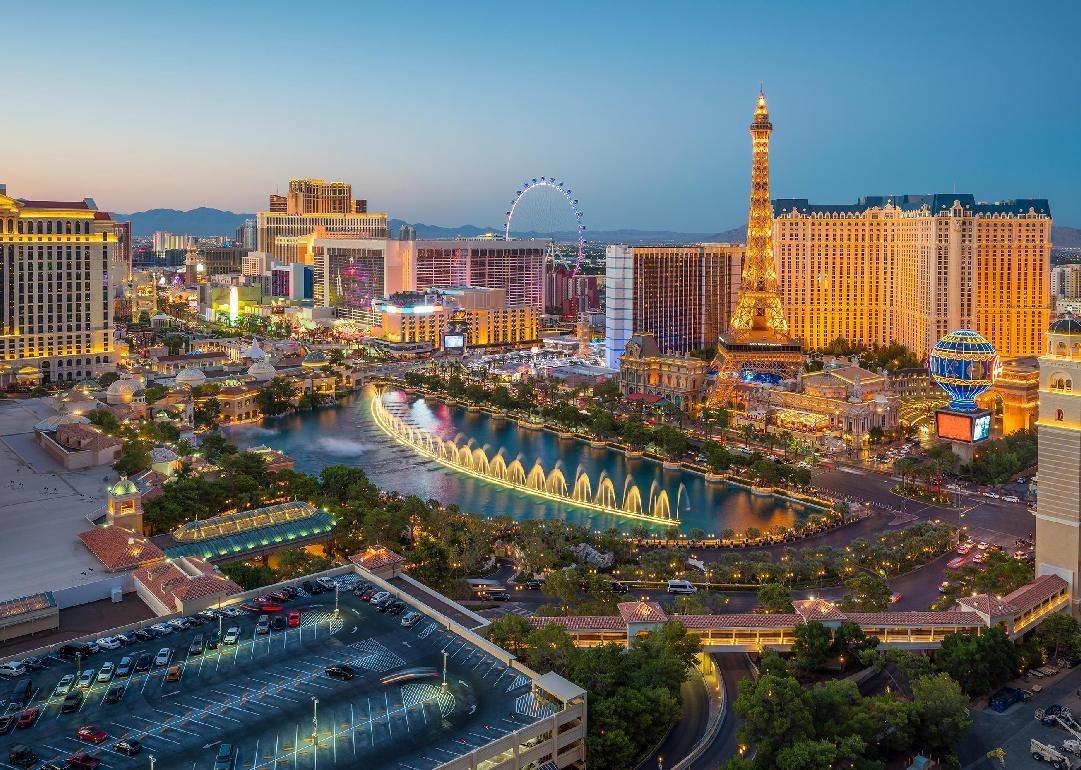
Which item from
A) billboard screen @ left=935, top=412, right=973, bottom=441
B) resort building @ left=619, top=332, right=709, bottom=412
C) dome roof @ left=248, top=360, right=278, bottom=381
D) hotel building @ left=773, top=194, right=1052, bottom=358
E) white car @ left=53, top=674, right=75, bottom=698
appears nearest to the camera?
white car @ left=53, top=674, right=75, bottom=698

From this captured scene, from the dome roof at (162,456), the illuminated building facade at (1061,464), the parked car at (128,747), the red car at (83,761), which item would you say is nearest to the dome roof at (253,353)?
the dome roof at (162,456)

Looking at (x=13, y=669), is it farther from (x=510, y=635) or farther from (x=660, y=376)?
(x=660, y=376)

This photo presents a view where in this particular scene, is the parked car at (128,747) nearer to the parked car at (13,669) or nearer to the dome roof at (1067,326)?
the parked car at (13,669)

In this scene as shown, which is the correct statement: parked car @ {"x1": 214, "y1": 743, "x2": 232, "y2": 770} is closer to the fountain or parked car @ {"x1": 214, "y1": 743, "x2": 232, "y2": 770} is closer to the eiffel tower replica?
the fountain

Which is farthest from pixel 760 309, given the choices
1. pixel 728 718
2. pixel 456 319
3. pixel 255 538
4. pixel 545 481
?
pixel 728 718

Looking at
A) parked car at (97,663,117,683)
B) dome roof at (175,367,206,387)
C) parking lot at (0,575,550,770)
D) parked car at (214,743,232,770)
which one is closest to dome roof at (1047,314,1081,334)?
parking lot at (0,575,550,770)

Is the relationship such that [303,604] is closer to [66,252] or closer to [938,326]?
[66,252]

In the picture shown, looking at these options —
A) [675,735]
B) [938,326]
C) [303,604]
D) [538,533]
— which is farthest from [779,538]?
[938,326]
